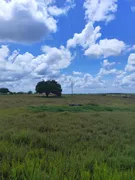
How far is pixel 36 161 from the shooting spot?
5.62m

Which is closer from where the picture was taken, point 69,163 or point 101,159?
point 69,163

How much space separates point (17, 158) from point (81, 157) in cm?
178

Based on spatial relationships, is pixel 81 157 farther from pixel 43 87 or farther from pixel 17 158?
pixel 43 87

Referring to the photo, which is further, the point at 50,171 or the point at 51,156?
the point at 51,156

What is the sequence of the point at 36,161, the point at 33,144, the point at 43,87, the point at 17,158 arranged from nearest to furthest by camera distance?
the point at 36,161 < the point at 17,158 < the point at 33,144 < the point at 43,87

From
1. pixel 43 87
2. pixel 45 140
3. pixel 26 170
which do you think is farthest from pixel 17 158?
pixel 43 87

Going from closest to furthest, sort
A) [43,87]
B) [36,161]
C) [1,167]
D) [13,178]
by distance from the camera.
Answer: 1. [13,178]
2. [1,167]
3. [36,161]
4. [43,87]

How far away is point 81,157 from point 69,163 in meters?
0.81

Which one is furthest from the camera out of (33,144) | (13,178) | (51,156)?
(33,144)

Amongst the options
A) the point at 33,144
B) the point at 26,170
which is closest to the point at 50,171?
the point at 26,170

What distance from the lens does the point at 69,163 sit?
5.74m

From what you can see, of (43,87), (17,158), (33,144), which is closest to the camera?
(17,158)

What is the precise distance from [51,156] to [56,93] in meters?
80.2

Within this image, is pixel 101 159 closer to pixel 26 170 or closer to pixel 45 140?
pixel 26 170
